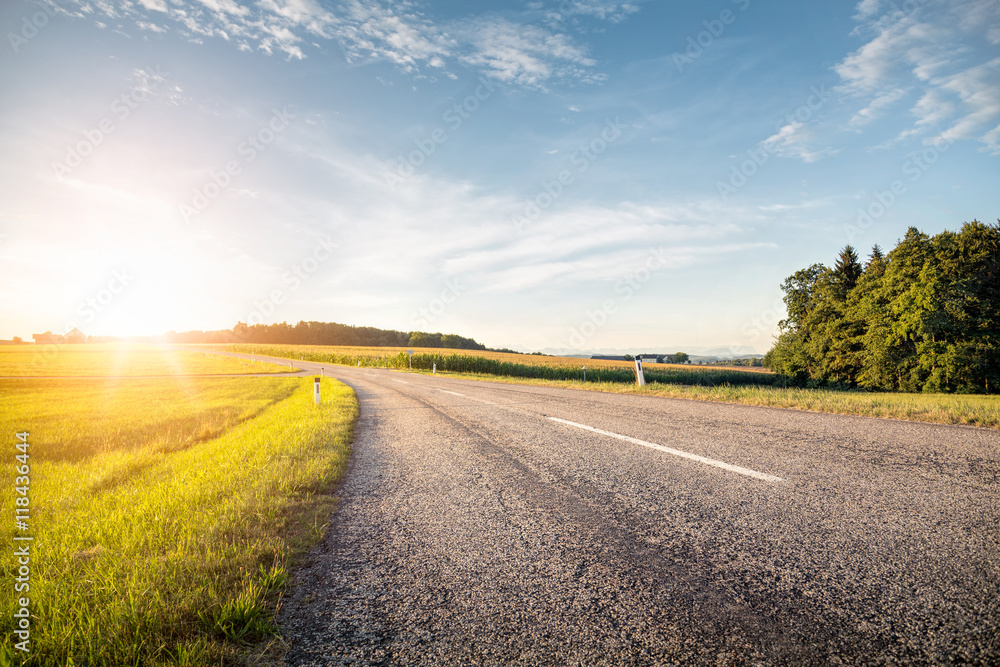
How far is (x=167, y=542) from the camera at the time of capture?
298cm

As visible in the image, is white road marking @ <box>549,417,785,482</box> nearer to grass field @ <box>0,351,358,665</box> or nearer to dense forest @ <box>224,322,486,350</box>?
grass field @ <box>0,351,358,665</box>

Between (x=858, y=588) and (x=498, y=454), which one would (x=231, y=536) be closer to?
(x=498, y=454)

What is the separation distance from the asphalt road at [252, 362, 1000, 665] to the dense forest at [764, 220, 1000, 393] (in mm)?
31636

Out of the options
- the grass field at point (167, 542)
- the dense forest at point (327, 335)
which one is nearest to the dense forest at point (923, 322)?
the grass field at point (167, 542)

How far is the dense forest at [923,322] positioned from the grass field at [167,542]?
37.0 meters

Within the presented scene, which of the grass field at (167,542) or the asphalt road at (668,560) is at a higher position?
the asphalt road at (668,560)

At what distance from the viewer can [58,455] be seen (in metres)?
8.48

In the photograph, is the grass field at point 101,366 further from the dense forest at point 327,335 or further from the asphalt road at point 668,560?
the dense forest at point 327,335

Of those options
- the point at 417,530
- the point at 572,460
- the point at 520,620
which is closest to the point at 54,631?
the point at 417,530

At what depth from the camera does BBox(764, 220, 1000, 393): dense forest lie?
26.8 metres

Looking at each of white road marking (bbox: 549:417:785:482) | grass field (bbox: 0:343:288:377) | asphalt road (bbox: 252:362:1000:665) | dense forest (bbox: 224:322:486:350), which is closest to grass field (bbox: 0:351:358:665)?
asphalt road (bbox: 252:362:1000:665)

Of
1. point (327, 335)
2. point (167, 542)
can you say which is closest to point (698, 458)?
point (167, 542)

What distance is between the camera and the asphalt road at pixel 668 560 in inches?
67.0

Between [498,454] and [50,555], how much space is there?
4.01 meters
